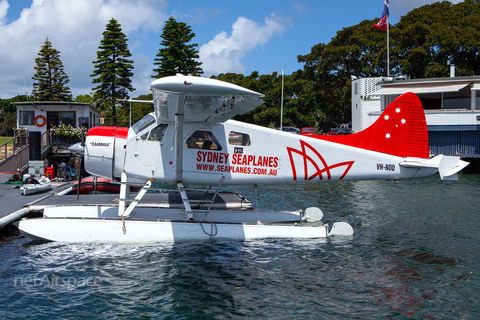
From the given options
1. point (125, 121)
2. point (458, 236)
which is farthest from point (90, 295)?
point (125, 121)

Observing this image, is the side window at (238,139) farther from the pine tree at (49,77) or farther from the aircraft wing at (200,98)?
the pine tree at (49,77)

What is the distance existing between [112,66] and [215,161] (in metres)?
33.0

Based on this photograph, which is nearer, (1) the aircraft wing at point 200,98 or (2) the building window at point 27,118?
(1) the aircraft wing at point 200,98

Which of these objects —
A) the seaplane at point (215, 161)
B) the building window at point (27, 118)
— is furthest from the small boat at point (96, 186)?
the building window at point (27, 118)

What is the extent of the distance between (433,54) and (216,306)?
136 ft

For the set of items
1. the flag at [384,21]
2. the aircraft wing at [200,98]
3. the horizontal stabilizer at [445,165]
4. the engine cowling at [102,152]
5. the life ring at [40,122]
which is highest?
the flag at [384,21]

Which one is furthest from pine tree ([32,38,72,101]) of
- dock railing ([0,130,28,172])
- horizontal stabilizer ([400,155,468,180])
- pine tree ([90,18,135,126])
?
horizontal stabilizer ([400,155,468,180])

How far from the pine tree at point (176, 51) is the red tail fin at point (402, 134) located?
33205mm

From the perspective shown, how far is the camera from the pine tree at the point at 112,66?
37.6m

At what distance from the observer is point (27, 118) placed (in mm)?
22906

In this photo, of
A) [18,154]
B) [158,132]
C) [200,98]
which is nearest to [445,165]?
[200,98]

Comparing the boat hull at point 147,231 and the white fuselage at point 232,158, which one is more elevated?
the white fuselage at point 232,158

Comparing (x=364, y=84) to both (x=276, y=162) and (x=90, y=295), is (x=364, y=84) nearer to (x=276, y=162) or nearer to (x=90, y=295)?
(x=276, y=162)

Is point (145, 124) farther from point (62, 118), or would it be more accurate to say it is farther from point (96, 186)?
point (62, 118)
